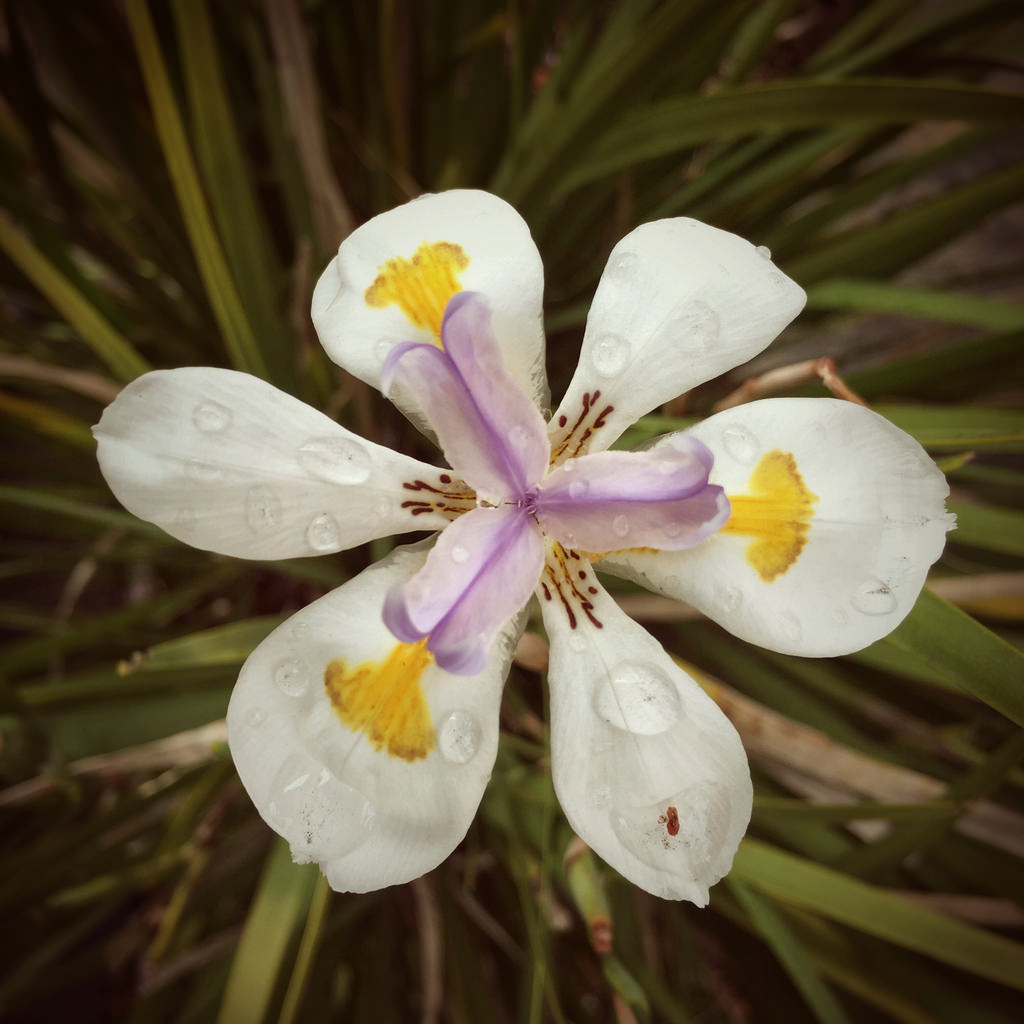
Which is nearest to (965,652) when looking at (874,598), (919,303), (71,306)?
(874,598)

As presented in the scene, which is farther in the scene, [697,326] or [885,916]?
[885,916]

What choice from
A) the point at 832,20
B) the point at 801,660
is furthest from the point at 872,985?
the point at 832,20

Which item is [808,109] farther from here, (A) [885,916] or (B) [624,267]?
(A) [885,916]

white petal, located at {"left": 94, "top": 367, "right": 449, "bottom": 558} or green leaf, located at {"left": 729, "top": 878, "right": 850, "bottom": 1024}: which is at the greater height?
white petal, located at {"left": 94, "top": 367, "right": 449, "bottom": 558}

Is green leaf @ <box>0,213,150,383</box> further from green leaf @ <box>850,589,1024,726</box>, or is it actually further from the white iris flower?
green leaf @ <box>850,589,1024,726</box>

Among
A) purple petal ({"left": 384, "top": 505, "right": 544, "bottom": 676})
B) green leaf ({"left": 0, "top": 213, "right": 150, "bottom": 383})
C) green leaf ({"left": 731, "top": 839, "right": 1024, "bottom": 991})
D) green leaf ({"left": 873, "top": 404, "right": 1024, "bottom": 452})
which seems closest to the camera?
purple petal ({"left": 384, "top": 505, "right": 544, "bottom": 676})

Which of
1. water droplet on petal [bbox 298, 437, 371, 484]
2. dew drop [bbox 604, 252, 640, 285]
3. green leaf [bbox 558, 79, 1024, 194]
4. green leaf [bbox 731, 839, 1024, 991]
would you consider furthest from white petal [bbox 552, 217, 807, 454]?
green leaf [bbox 731, 839, 1024, 991]

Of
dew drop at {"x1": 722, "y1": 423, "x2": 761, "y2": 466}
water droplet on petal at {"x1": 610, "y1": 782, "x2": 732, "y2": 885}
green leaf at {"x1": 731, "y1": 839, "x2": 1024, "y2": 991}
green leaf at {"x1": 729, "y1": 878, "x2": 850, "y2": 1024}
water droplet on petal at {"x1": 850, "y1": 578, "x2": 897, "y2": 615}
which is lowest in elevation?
green leaf at {"x1": 729, "y1": 878, "x2": 850, "y2": 1024}
